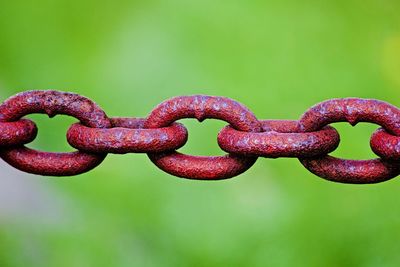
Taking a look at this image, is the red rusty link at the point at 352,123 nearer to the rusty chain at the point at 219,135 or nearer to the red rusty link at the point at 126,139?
the rusty chain at the point at 219,135

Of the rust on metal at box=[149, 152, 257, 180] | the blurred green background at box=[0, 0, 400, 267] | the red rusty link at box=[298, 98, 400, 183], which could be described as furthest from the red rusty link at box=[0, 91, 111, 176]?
the blurred green background at box=[0, 0, 400, 267]

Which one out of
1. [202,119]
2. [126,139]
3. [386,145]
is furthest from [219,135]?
[386,145]

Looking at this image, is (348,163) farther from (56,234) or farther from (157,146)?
(56,234)

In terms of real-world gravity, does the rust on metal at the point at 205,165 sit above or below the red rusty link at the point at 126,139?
below

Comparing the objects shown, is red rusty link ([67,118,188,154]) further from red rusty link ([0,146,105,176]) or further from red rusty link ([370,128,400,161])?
red rusty link ([370,128,400,161])

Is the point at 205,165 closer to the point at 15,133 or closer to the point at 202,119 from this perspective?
the point at 202,119
